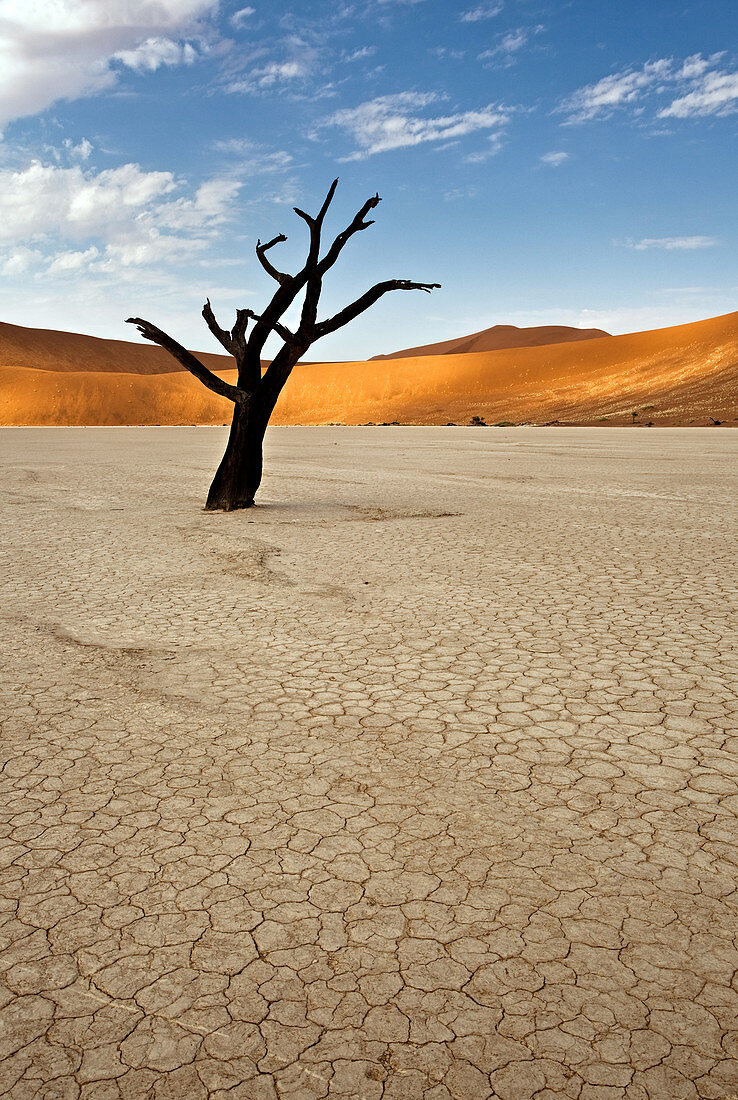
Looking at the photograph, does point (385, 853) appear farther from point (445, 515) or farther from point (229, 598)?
point (445, 515)

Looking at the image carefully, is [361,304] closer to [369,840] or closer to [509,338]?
[369,840]

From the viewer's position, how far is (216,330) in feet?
36.3

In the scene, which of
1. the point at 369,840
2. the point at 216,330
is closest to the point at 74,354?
the point at 216,330

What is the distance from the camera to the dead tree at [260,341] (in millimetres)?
10461

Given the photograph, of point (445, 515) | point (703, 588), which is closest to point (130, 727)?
point (703, 588)

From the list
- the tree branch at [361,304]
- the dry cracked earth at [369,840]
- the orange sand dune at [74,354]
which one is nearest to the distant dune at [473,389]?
the orange sand dune at [74,354]

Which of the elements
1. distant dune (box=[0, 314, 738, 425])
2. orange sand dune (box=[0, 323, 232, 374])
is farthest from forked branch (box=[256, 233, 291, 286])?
orange sand dune (box=[0, 323, 232, 374])

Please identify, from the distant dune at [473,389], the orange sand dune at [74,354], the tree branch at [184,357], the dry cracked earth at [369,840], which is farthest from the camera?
the orange sand dune at [74,354]

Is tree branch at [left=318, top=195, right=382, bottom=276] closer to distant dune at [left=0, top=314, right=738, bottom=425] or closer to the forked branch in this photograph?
the forked branch

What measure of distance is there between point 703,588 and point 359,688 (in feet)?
10.8

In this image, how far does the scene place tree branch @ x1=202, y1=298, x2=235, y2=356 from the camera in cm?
1105

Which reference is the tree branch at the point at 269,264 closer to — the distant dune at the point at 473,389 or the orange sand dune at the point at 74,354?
the distant dune at the point at 473,389

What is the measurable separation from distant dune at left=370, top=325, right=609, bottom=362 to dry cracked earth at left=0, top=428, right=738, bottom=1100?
118m

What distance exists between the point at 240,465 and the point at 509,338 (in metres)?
134
